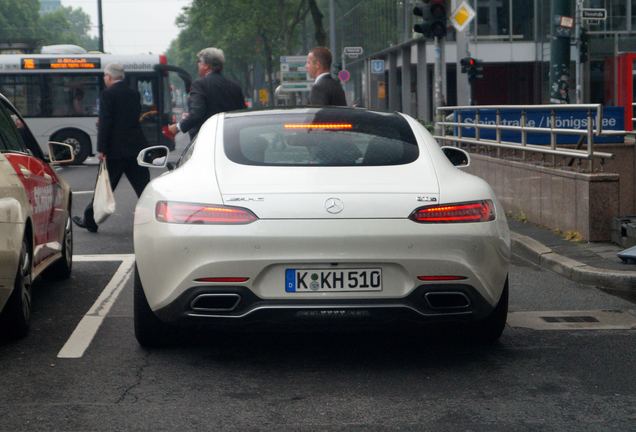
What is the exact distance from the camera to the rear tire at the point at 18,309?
6.27 metres

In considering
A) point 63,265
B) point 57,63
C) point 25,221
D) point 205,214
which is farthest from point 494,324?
point 57,63

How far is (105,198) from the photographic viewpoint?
1176 cm

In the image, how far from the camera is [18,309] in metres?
6.30

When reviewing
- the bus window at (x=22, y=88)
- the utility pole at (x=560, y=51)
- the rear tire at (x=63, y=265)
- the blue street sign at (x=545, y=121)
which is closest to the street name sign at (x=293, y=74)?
the bus window at (x=22, y=88)

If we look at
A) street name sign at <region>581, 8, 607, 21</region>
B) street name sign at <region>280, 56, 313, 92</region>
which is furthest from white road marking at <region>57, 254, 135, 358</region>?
street name sign at <region>280, 56, 313, 92</region>

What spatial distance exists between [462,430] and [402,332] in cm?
212

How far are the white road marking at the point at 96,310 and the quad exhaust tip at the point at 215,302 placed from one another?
899 millimetres

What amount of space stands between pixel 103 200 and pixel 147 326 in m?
5.96

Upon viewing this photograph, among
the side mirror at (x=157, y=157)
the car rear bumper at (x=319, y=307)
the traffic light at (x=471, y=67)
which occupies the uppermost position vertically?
the traffic light at (x=471, y=67)

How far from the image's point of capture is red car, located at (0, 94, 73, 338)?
19.7 feet

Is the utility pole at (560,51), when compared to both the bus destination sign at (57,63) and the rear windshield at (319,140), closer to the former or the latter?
the rear windshield at (319,140)

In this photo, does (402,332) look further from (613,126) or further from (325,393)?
(613,126)

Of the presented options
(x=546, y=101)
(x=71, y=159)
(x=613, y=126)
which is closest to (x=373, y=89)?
(x=546, y=101)

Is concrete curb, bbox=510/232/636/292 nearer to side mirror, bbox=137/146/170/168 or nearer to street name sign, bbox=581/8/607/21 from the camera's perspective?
side mirror, bbox=137/146/170/168
